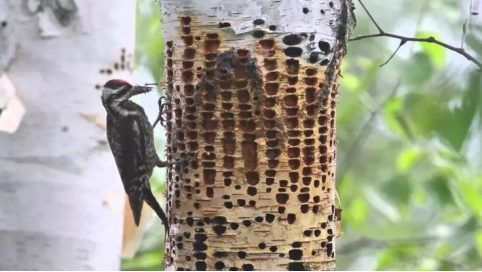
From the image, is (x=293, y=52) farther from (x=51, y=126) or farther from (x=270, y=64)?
(x=51, y=126)

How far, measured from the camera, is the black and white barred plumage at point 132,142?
2.61 ft

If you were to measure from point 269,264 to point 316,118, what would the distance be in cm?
14

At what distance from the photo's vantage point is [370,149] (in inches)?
81.8

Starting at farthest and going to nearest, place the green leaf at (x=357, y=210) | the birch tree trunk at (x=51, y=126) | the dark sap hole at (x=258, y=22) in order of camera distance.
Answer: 1. the green leaf at (x=357, y=210)
2. the birch tree trunk at (x=51, y=126)
3. the dark sap hole at (x=258, y=22)

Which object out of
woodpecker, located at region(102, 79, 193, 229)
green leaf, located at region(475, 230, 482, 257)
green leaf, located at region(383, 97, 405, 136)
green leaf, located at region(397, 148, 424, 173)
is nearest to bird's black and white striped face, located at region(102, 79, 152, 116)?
woodpecker, located at region(102, 79, 193, 229)

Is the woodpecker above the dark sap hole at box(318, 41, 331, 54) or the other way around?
the other way around

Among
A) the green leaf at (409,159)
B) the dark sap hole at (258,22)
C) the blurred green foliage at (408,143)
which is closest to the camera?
the dark sap hole at (258,22)

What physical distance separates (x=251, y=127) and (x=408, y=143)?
122cm

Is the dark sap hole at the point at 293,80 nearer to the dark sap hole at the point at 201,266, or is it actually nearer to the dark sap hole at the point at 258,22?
the dark sap hole at the point at 258,22

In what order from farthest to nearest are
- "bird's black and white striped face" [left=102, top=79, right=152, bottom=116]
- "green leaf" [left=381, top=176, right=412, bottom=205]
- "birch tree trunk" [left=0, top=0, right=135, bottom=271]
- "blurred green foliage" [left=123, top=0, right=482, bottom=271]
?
1. "green leaf" [left=381, top=176, right=412, bottom=205]
2. "blurred green foliage" [left=123, top=0, right=482, bottom=271]
3. "birch tree trunk" [left=0, top=0, right=135, bottom=271]
4. "bird's black and white striped face" [left=102, top=79, right=152, bottom=116]

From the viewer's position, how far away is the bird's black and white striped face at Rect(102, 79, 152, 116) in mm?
793

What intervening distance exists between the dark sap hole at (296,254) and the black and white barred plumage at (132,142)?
0.16 meters

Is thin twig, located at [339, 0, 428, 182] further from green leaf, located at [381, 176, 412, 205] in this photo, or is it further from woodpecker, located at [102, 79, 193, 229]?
woodpecker, located at [102, 79, 193, 229]

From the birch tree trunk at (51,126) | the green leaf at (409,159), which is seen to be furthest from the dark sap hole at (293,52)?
the green leaf at (409,159)
